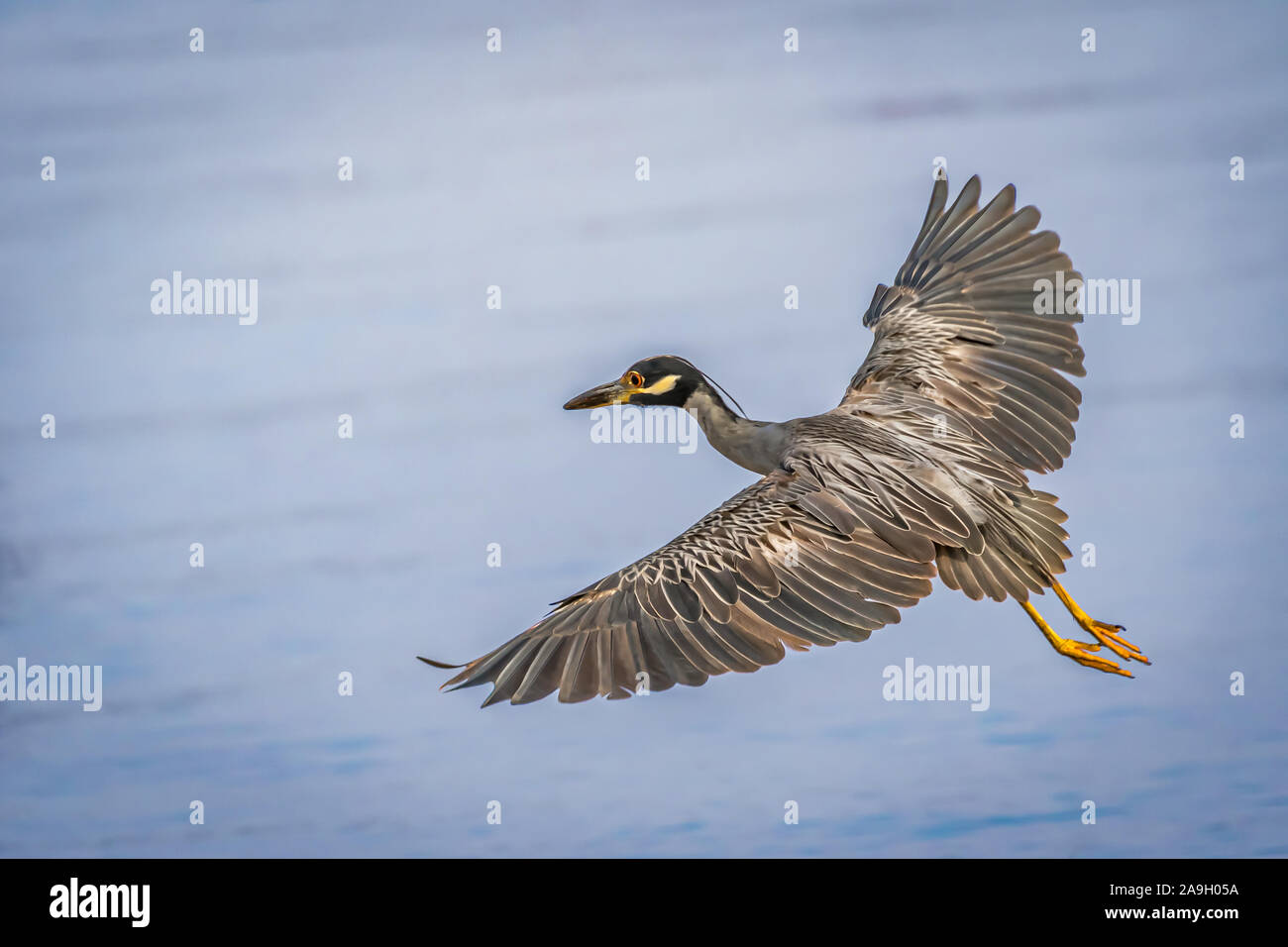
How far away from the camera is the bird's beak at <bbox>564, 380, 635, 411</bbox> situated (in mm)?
8883

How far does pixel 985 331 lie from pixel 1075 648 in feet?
7.89

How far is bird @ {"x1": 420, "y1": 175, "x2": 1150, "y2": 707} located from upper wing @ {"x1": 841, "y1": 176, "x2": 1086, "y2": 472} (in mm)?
13

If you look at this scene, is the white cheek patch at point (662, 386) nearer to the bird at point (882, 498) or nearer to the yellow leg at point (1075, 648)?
the bird at point (882, 498)

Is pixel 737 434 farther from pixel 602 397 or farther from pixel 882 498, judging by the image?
pixel 882 498

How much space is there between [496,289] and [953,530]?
3.39 meters

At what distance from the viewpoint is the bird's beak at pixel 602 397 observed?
8.88 metres

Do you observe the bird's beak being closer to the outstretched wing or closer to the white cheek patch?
the white cheek patch

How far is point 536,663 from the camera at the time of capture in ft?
21.7

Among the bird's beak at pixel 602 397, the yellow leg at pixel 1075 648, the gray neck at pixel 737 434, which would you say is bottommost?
→ the yellow leg at pixel 1075 648

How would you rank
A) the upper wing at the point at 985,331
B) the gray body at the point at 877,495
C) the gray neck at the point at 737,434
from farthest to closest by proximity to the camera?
the upper wing at the point at 985,331 → the gray neck at the point at 737,434 → the gray body at the point at 877,495

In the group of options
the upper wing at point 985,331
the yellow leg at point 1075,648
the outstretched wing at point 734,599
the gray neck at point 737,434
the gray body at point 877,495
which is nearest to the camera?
the outstretched wing at point 734,599

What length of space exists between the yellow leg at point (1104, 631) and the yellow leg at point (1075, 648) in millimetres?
81

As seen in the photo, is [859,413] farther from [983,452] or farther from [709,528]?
[709,528]

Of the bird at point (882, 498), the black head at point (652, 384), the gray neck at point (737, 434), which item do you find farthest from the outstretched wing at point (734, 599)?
the black head at point (652, 384)
